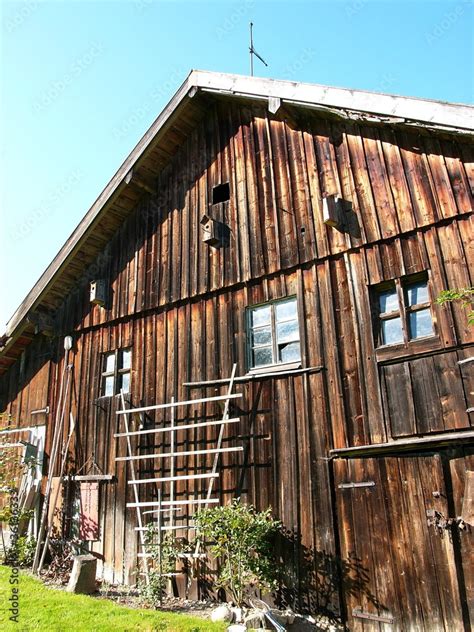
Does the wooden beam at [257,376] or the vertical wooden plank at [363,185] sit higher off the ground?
the vertical wooden plank at [363,185]

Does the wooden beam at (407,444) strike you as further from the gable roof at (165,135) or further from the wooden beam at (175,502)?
the gable roof at (165,135)

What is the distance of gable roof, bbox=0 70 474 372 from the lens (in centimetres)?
884

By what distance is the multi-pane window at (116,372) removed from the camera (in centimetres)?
1252

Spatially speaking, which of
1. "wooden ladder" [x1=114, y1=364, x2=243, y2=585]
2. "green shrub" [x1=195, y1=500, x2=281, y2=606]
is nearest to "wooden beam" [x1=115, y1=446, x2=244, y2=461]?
"wooden ladder" [x1=114, y1=364, x2=243, y2=585]

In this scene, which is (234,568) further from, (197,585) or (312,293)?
(312,293)

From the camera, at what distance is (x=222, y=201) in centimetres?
1188

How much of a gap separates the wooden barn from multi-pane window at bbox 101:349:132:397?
5 cm

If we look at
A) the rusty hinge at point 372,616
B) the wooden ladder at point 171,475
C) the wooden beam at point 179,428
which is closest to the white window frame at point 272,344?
the wooden ladder at point 171,475

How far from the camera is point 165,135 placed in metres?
12.9

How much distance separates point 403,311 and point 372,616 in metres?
4.34

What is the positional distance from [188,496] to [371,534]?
3.63 m

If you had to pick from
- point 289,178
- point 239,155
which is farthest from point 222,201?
point 289,178

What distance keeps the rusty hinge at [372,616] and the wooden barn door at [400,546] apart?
0.01 meters

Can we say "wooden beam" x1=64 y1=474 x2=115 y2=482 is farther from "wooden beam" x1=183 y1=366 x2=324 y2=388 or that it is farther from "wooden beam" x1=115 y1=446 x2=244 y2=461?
"wooden beam" x1=183 y1=366 x2=324 y2=388
